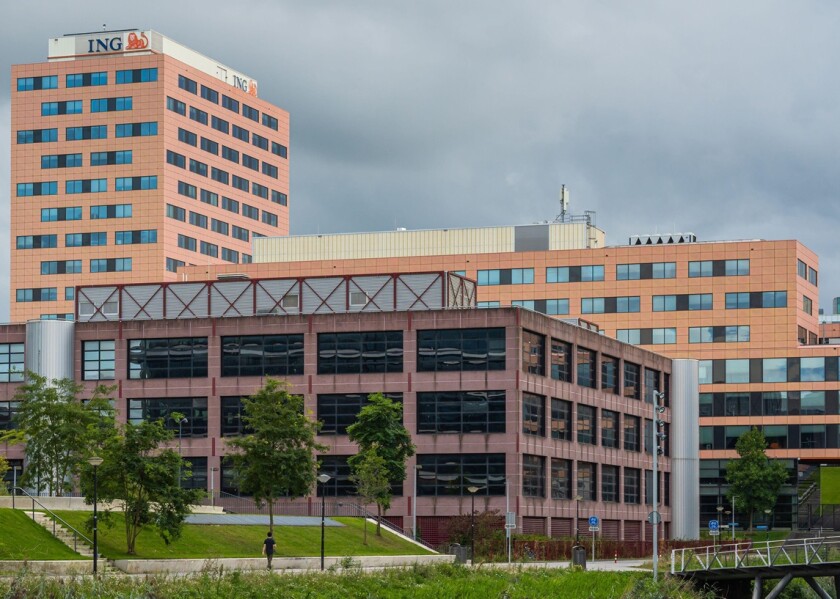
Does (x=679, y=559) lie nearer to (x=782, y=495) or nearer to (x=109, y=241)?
(x=782, y=495)

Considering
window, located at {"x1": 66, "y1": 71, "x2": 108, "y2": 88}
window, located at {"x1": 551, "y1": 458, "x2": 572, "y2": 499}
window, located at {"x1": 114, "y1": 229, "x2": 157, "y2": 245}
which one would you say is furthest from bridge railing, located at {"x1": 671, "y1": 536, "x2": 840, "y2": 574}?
window, located at {"x1": 66, "y1": 71, "x2": 108, "y2": 88}

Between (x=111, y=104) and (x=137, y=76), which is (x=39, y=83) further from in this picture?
(x=137, y=76)

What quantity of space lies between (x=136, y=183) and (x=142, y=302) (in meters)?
52.5

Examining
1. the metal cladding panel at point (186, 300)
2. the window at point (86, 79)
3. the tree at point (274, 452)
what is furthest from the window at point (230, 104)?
the tree at point (274, 452)

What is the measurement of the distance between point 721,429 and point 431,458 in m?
47.9

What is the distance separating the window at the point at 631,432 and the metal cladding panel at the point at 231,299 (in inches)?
1194

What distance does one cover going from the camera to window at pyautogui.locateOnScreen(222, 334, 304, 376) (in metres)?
100

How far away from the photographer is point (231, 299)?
105 meters

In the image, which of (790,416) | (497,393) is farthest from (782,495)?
(497,393)

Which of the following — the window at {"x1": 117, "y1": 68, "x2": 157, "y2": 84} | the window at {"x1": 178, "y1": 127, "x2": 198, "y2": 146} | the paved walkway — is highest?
the window at {"x1": 117, "y1": 68, "x2": 157, "y2": 84}

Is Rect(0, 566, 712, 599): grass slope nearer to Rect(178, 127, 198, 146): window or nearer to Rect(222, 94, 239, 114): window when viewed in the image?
Rect(178, 127, 198, 146): window

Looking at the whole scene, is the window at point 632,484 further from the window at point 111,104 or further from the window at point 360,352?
the window at point 111,104

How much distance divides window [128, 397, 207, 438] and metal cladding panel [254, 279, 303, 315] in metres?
7.59

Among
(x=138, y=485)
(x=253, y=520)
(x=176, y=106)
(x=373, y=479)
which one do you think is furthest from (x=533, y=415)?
(x=176, y=106)
